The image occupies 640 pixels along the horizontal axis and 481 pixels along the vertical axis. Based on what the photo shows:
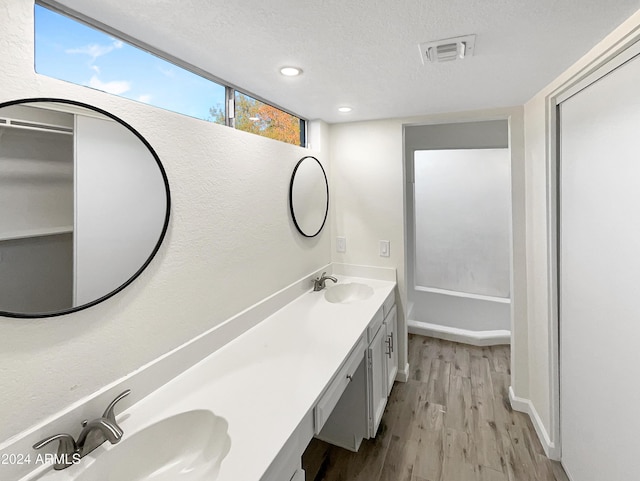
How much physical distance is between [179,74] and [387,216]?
1750 millimetres

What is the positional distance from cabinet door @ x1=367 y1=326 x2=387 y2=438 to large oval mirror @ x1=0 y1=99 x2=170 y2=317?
139 centimetres

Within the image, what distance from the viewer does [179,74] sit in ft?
4.55

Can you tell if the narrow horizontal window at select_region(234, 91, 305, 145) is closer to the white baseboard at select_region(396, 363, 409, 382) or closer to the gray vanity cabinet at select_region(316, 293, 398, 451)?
the gray vanity cabinet at select_region(316, 293, 398, 451)

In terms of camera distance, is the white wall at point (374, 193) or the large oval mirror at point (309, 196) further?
the white wall at point (374, 193)

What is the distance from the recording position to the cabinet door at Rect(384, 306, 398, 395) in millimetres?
2283

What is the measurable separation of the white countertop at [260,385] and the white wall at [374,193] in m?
0.86

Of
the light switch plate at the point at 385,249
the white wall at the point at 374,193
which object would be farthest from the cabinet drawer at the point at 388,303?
the light switch plate at the point at 385,249

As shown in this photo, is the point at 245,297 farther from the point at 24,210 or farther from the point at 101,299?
the point at 24,210

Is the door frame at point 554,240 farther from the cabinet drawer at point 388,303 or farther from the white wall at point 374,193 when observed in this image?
the cabinet drawer at point 388,303

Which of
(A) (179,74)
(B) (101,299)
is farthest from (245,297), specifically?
(A) (179,74)

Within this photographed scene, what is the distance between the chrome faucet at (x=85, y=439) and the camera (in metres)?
0.85

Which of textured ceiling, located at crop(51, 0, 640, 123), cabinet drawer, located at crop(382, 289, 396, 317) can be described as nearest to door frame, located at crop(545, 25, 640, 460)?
textured ceiling, located at crop(51, 0, 640, 123)

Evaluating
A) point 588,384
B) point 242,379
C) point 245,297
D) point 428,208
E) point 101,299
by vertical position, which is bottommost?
point 588,384

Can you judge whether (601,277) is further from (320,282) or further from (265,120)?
(265,120)
